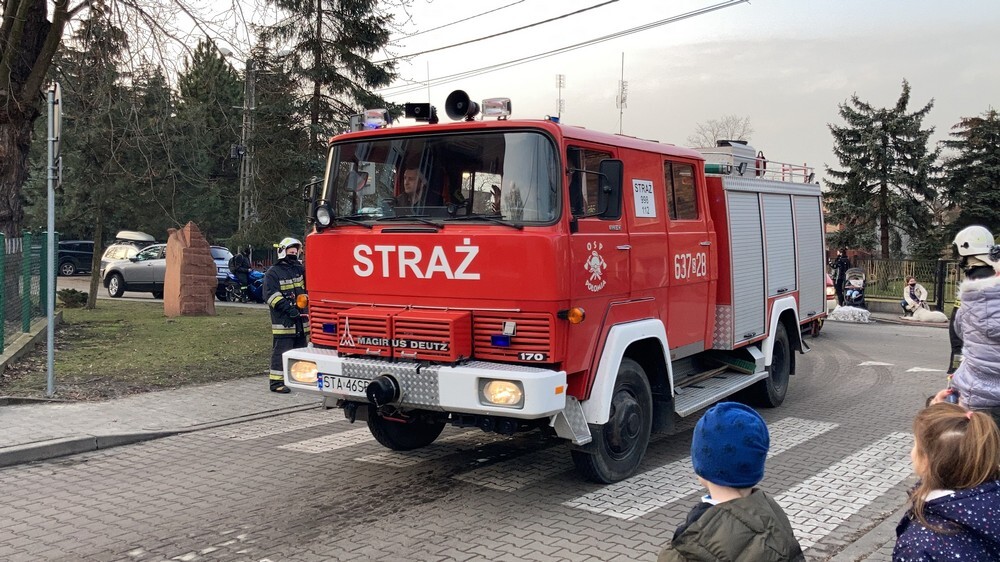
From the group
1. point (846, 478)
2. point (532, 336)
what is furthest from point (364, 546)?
point (846, 478)

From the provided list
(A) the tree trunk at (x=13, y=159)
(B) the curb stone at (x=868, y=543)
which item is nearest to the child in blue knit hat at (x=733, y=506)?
(B) the curb stone at (x=868, y=543)

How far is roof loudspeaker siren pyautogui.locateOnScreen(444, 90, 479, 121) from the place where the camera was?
6.01 metres

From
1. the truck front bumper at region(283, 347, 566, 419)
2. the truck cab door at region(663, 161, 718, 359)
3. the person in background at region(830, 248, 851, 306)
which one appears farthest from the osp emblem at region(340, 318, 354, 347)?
the person in background at region(830, 248, 851, 306)

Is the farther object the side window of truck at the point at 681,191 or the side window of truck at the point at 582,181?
the side window of truck at the point at 681,191

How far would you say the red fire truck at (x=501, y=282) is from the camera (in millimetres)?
5508

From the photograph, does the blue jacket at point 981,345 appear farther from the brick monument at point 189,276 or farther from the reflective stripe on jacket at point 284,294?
the brick monument at point 189,276

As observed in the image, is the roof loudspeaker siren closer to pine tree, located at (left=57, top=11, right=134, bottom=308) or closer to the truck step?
the truck step

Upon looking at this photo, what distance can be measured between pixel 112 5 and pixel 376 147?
7633 mm

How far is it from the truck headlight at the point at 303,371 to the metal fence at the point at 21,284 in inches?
245

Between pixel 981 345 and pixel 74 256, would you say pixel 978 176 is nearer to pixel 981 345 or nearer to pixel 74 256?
pixel 981 345

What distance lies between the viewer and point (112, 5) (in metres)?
11.7

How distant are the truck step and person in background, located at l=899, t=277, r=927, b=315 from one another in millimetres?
14997

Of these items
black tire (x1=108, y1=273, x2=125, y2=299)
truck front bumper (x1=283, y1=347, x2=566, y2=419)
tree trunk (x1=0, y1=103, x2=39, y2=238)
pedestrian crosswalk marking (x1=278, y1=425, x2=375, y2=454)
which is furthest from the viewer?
black tire (x1=108, y1=273, x2=125, y2=299)

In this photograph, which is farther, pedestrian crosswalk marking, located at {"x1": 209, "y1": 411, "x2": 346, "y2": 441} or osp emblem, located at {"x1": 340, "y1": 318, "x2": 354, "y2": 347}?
pedestrian crosswalk marking, located at {"x1": 209, "y1": 411, "x2": 346, "y2": 441}
